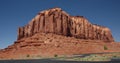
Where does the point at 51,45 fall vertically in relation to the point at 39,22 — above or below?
below

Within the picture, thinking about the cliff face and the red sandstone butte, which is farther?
the cliff face

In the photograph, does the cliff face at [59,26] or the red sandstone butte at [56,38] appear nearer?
the red sandstone butte at [56,38]

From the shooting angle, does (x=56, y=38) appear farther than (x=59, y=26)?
No

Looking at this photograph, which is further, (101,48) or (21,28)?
(21,28)

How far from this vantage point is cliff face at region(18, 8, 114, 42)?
16700 centimetres

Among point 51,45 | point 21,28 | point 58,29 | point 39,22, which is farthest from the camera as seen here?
point 21,28

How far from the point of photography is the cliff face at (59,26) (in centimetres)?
16700

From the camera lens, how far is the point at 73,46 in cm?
13975

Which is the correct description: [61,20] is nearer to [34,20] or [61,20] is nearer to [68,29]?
[68,29]

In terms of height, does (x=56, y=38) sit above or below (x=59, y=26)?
below

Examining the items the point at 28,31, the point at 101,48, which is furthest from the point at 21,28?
the point at 101,48

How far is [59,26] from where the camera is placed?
167000mm

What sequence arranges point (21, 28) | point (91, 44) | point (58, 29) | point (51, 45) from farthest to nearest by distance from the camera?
point (21, 28) < point (58, 29) < point (91, 44) < point (51, 45)

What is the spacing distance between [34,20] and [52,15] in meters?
17.3
